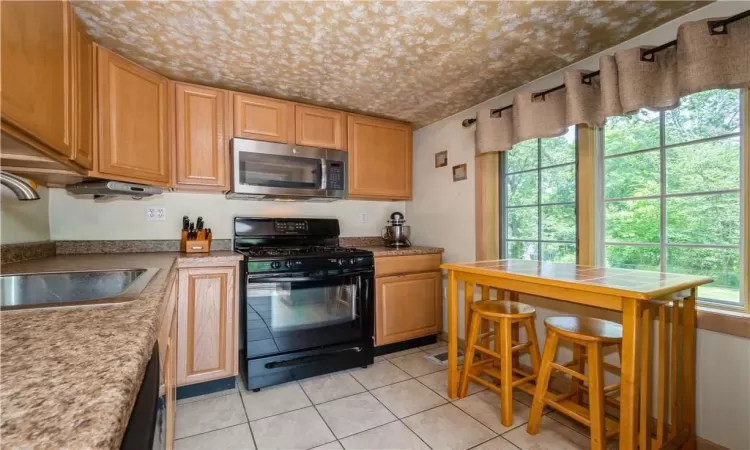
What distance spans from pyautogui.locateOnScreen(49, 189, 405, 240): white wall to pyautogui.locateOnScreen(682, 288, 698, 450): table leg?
243 cm

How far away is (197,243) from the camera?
92.3 inches

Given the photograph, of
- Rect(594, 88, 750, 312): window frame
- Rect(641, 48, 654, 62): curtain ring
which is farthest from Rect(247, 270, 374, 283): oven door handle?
Rect(641, 48, 654, 62): curtain ring

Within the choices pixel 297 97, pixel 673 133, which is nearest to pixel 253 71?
pixel 297 97

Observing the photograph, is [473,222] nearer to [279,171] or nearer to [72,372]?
[279,171]

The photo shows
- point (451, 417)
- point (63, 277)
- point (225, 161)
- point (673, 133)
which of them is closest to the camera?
point (63, 277)

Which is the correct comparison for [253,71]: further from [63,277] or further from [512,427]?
[512,427]

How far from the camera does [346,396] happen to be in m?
2.06

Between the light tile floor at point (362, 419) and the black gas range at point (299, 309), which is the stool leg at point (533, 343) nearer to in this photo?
the light tile floor at point (362, 419)

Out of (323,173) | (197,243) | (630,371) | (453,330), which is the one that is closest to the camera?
(630,371)

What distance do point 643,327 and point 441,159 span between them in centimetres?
200

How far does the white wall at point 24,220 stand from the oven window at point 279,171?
1.09 meters

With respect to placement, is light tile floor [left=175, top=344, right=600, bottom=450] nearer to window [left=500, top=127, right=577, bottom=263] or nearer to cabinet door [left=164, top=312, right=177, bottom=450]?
cabinet door [left=164, top=312, right=177, bottom=450]

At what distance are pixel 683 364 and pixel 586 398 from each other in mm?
Result: 575

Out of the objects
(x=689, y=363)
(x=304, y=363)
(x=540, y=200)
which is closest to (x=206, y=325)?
(x=304, y=363)
